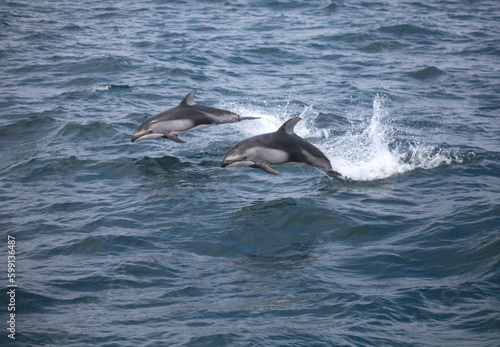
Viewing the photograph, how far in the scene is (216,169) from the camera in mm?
14383

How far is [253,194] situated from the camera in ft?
43.1

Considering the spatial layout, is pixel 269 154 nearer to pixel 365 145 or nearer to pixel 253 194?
pixel 253 194

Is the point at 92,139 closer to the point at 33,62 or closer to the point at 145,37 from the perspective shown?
the point at 33,62

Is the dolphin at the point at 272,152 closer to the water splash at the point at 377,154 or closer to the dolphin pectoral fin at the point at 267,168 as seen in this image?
the dolphin pectoral fin at the point at 267,168

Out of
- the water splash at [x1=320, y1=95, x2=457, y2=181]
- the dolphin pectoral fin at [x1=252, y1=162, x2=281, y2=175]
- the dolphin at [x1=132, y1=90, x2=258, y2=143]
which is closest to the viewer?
the dolphin pectoral fin at [x1=252, y1=162, x2=281, y2=175]

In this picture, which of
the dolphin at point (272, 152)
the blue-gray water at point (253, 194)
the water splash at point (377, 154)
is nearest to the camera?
the blue-gray water at point (253, 194)

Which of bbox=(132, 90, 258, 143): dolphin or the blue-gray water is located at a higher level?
bbox=(132, 90, 258, 143): dolphin

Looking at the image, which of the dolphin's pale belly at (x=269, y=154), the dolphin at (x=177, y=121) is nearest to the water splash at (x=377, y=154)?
the dolphin's pale belly at (x=269, y=154)

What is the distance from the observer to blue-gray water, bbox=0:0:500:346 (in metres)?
8.81

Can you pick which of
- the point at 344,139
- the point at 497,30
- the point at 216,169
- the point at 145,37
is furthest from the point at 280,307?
the point at 497,30

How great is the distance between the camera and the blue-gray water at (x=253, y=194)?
8.81 m

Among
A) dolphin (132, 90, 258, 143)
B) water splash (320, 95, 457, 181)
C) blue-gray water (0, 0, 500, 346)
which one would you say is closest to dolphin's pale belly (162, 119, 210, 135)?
dolphin (132, 90, 258, 143)

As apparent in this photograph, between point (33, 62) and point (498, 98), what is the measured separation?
601 inches

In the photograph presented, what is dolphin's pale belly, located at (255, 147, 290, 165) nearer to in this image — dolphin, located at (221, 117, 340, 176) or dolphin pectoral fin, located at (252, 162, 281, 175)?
dolphin, located at (221, 117, 340, 176)
